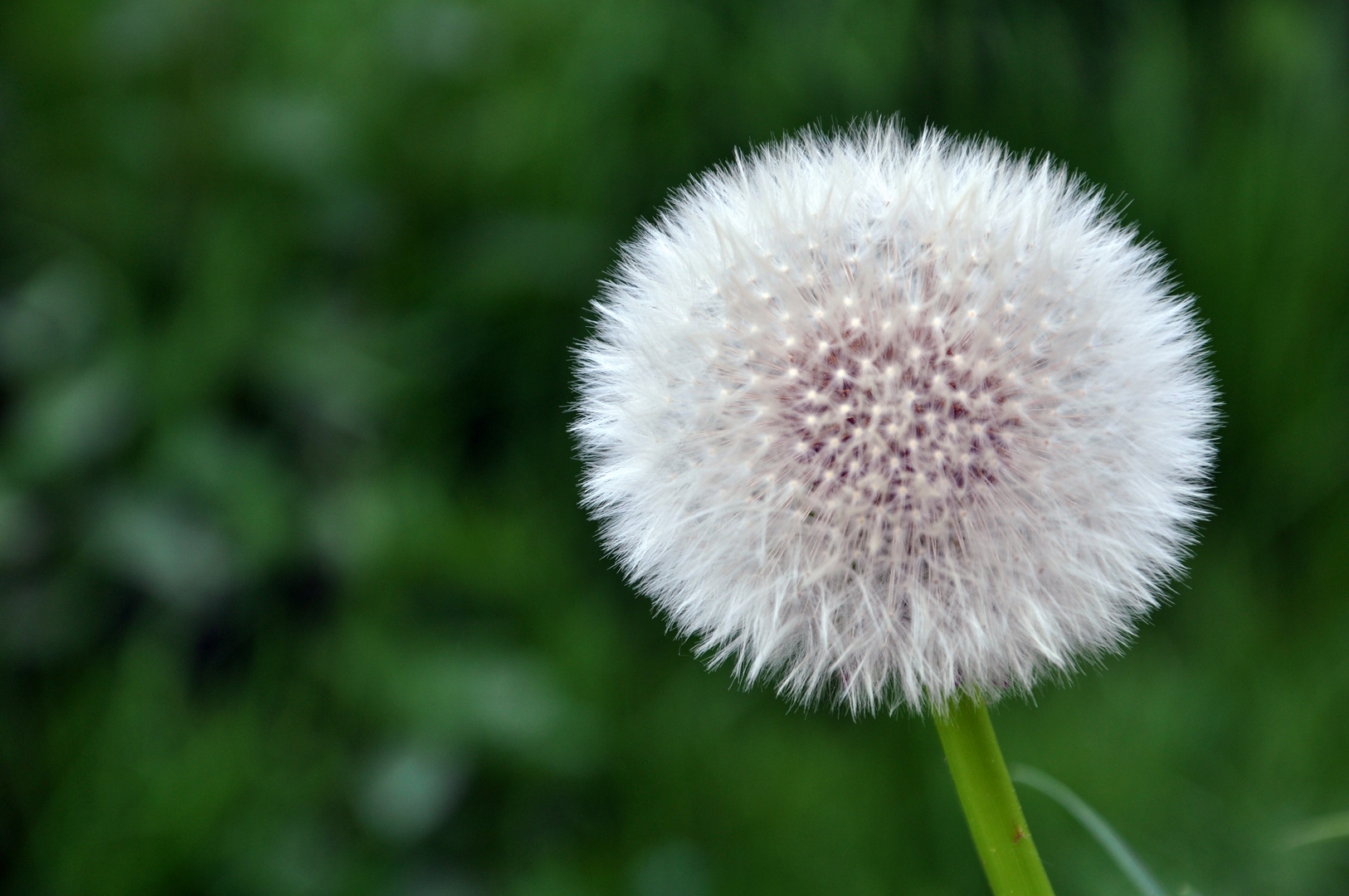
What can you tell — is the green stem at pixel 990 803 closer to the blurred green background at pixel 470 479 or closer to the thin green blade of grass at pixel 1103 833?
the thin green blade of grass at pixel 1103 833

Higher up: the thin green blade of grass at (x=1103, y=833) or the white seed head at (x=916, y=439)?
the white seed head at (x=916, y=439)

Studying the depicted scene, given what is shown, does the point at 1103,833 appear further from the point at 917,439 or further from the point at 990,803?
the point at 917,439

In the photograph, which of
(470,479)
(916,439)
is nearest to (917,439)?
(916,439)

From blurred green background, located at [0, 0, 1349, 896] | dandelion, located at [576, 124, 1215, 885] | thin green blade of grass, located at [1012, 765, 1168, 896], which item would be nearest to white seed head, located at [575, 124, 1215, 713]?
dandelion, located at [576, 124, 1215, 885]

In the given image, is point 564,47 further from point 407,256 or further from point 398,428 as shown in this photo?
point 398,428

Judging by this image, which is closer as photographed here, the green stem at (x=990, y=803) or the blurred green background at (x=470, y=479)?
the green stem at (x=990, y=803)

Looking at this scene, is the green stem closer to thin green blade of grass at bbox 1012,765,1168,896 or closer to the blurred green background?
thin green blade of grass at bbox 1012,765,1168,896

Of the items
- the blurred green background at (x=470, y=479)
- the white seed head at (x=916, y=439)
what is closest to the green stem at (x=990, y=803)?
the white seed head at (x=916, y=439)
